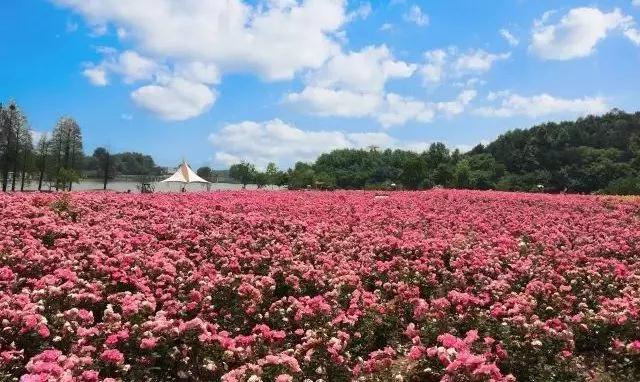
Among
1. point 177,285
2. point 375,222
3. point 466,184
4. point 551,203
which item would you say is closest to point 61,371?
point 177,285

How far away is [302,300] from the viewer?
6.58m

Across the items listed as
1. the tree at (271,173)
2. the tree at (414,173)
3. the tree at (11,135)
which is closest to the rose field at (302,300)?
the tree at (414,173)

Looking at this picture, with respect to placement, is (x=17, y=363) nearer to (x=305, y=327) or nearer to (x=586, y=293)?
(x=305, y=327)

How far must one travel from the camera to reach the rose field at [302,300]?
4.68 m

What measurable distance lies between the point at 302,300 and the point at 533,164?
71592mm

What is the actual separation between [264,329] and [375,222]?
27.6 feet

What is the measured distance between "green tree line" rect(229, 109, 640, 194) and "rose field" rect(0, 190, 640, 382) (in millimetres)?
31573

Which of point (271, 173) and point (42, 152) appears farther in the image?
point (271, 173)

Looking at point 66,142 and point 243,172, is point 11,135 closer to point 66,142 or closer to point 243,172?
point 66,142

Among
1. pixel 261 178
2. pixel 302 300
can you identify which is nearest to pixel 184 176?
pixel 302 300

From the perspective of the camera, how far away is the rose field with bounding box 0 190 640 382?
4.68 metres

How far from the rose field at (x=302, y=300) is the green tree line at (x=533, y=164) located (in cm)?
3157

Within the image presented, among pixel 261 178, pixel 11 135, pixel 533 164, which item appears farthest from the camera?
pixel 261 178

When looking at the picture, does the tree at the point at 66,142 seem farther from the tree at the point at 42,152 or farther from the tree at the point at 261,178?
the tree at the point at 261,178
